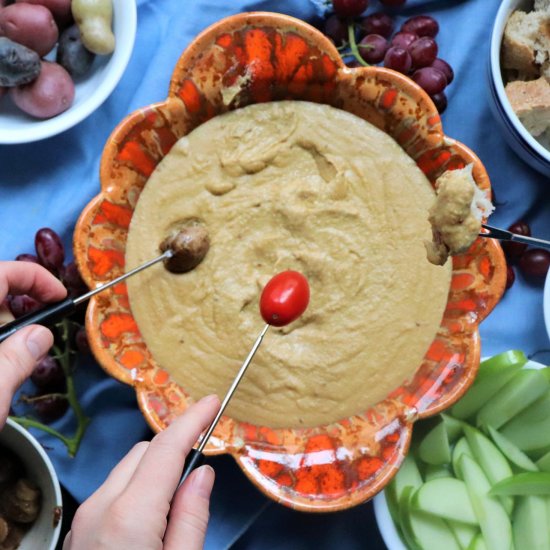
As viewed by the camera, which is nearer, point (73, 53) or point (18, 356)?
point (18, 356)

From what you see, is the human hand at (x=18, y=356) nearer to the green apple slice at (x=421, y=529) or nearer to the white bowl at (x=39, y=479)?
the white bowl at (x=39, y=479)

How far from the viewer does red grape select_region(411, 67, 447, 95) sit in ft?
5.54

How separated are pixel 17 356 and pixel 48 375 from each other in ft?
1.31

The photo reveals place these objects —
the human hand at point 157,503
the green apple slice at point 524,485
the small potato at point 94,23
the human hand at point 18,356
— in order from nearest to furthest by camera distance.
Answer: the human hand at point 157,503
the human hand at point 18,356
the green apple slice at point 524,485
the small potato at point 94,23

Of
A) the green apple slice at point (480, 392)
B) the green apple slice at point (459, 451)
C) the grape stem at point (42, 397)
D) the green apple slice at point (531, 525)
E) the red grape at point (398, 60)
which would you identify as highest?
the red grape at point (398, 60)

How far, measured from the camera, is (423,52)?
1.71 m

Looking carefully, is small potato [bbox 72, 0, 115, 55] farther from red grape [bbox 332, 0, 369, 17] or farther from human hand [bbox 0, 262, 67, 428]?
human hand [bbox 0, 262, 67, 428]

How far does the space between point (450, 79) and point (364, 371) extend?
721mm

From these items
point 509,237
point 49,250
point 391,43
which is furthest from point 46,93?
point 509,237

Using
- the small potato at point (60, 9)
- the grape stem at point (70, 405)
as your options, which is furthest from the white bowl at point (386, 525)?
the small potato at point (60, 9)

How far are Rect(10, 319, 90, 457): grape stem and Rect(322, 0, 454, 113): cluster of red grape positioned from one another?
0.89 m

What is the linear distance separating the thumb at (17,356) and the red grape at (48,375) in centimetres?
36

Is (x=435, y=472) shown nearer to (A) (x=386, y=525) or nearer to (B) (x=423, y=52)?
(A) (x=386, y=525)

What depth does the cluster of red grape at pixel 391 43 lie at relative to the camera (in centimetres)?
169
